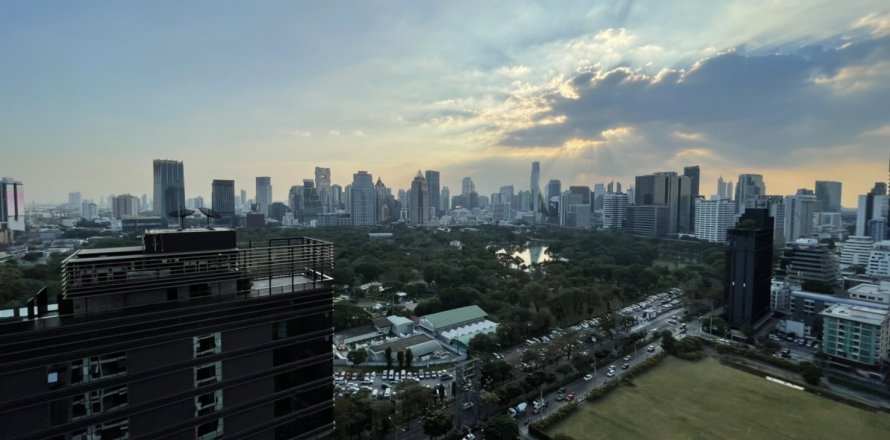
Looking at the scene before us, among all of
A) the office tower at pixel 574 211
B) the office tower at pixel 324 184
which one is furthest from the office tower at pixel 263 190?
the office tower at pixel 574 211

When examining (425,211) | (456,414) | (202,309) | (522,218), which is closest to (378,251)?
(456,414)

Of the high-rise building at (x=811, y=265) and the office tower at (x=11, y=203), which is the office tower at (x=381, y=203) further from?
the high-rise building at (x=811, y=265)

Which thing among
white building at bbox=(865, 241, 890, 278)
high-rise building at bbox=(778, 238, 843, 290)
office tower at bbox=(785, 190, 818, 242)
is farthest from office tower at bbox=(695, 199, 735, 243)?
high-rise building at bbox=(778, 238, 843, 290)

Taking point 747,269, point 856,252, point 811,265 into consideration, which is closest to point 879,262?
point 856,252

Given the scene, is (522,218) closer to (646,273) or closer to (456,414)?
(646,273)

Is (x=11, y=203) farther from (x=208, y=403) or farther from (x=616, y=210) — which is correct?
(x=616, y=210)
